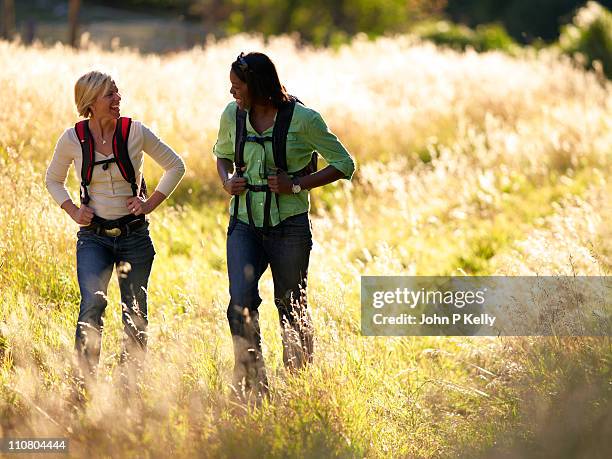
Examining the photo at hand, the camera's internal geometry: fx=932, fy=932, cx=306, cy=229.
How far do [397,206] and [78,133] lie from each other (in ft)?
16.9

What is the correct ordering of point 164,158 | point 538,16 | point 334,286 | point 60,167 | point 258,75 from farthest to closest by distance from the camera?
point 538,16 → point 334,286 → point 164,158 → point 60,167 → point 258,75

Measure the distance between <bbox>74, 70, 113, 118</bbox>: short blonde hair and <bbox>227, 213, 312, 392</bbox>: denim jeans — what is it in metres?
0.92

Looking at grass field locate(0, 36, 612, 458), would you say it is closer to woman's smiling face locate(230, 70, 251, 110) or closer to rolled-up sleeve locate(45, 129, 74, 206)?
rolled-up sleeve locate(45, 129, 74, 206)

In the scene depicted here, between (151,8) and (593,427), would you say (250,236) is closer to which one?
(593,427)

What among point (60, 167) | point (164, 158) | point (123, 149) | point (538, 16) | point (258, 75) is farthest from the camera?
point (538, 16)

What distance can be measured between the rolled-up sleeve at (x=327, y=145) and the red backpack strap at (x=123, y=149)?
88cm

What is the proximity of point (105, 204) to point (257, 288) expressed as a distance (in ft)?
2.80

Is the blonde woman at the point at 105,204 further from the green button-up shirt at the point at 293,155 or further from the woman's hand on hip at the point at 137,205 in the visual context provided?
the green button-up shirt at the point at 293,155

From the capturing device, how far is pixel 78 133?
14.9 ft

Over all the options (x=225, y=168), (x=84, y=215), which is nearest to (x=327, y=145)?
(x=225, y=168)

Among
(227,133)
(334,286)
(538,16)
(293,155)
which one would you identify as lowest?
(334,286)

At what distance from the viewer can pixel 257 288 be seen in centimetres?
455

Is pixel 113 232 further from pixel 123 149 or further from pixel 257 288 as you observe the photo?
pixel 257 288

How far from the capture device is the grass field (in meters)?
4.27
